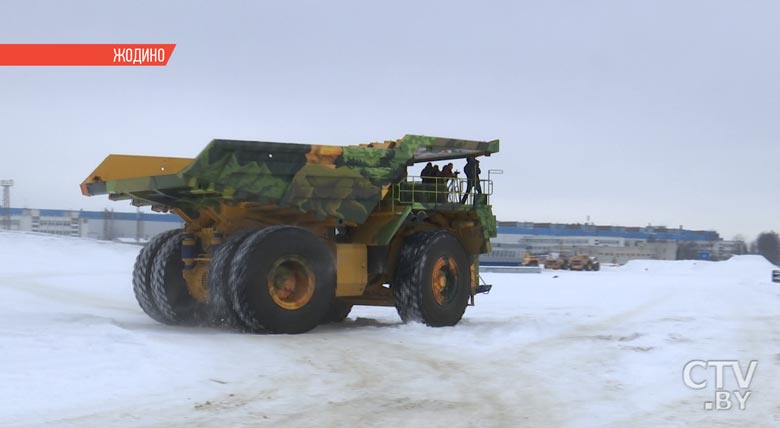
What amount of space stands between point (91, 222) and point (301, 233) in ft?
246

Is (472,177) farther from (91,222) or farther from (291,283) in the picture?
(91,222)

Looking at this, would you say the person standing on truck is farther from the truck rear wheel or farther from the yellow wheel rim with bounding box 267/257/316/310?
the yellow wheel rim with bounding box 267/257/316/310

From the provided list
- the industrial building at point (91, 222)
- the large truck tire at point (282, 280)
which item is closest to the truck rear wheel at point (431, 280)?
the large truck tire at point (282, 280)

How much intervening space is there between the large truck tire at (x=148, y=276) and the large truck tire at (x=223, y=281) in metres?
2.11

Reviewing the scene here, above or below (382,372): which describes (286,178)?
above

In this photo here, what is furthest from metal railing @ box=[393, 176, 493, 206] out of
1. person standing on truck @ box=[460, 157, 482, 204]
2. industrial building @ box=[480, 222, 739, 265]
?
industrial building @ box=[480, 222, 739, 265]

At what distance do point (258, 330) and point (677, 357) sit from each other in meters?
5.91

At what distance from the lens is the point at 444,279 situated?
15055 mm

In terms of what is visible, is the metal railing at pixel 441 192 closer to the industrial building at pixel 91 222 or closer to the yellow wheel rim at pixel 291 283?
the yellow wheel rim at pixel 291 283

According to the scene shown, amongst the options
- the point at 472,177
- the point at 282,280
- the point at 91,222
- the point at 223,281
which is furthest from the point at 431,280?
the point at 91,222

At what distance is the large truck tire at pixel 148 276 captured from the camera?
14.7 meters

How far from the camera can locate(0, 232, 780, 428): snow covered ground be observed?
718cm

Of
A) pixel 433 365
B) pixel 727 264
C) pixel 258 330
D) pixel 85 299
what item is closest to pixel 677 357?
pixel 433 365

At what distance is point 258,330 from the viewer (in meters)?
12.4
